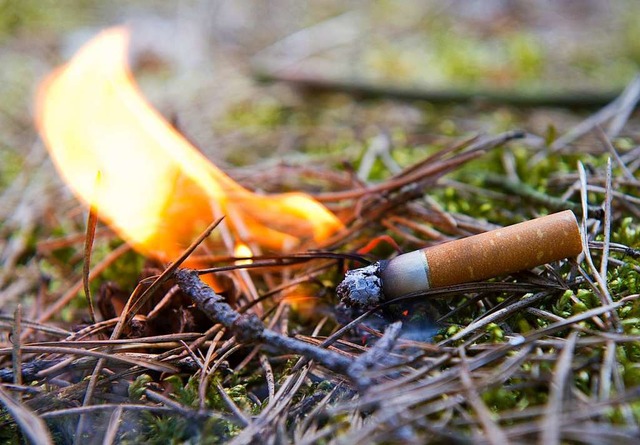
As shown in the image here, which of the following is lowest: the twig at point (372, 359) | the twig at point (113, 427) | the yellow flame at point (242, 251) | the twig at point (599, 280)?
the twig at point (599, 280)

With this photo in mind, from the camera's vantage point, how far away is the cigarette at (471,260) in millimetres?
1137

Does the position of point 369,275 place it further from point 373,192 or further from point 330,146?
point 330,146

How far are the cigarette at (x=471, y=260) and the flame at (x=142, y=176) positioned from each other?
448 mm

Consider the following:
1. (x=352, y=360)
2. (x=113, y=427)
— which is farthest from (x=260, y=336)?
(x=113, y=427)

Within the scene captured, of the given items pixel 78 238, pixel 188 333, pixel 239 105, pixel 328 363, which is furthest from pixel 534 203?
pixel 239 105

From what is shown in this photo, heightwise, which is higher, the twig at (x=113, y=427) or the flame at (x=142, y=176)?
the flame at (x=142, y=176)

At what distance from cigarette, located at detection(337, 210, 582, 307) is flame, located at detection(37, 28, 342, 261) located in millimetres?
448

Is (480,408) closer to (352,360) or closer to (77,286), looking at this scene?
(352,360)

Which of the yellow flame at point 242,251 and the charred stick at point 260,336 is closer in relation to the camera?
the charred stick at point 260,336

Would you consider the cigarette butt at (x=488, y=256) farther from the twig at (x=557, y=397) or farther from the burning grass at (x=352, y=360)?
the twig at (x=557, y=397)

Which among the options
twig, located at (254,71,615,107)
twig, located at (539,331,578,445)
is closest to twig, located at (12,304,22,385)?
twig, located at (539,331,578,445)

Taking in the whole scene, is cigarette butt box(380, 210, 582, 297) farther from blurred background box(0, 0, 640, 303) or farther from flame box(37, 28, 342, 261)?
blurred background box(0, 0, 640, 303)

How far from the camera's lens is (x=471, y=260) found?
115 centimetres

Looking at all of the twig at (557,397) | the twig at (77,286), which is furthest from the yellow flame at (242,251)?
the twig at (557,397)
